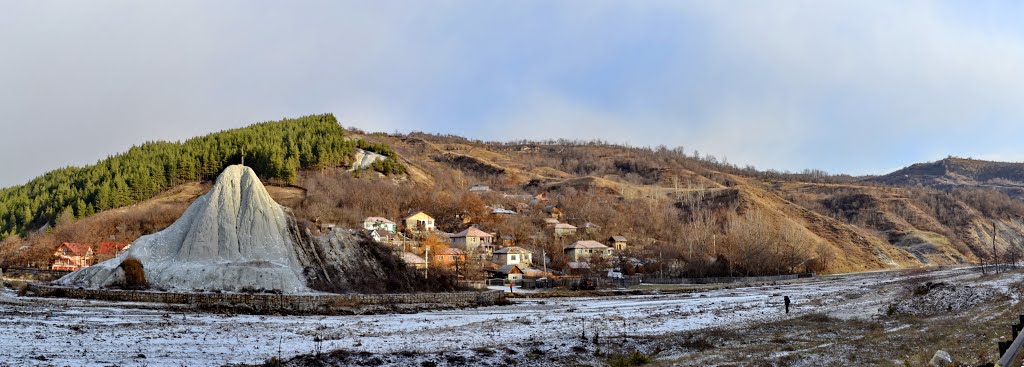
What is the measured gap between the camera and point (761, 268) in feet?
311

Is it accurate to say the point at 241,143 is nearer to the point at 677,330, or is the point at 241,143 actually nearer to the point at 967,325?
the point at 677,330

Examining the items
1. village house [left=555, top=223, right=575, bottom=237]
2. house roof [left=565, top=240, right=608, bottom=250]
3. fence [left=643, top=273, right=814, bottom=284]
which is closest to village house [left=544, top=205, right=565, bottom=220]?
village house [left=555, top=223, right=575, bottom=237]

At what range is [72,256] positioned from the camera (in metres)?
79.0

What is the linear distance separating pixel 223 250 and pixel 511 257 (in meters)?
49.8

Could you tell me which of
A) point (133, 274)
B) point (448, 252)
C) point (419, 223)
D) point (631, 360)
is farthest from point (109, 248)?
point (631, 360)

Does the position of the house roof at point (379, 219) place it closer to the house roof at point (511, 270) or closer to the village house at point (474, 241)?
the village house at point (474, 241)

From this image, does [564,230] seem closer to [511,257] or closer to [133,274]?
[511,257]

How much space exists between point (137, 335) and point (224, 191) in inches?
1212

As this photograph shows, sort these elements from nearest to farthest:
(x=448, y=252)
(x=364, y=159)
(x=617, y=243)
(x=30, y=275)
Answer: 1. (x=30, y=275)
2. (x=448, y=252)
3. (x=617, y=243)
4. (x=364, y=159)

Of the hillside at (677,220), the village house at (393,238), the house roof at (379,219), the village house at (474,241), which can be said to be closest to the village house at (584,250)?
the hillside at (677,220)

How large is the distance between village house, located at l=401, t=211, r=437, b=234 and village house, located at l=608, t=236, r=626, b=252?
29.7m

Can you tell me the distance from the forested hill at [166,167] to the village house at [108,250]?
19.8m

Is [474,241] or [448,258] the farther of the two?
[474,241]

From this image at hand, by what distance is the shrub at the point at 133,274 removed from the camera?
145 feet
